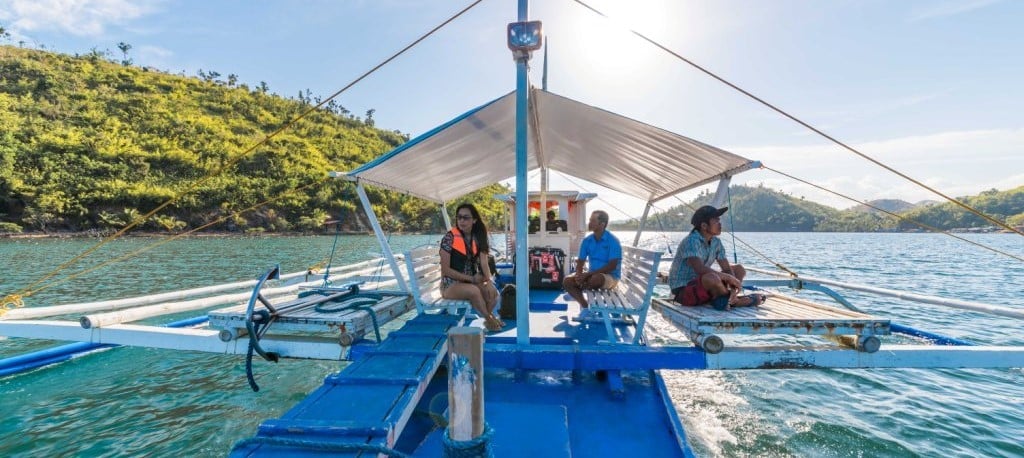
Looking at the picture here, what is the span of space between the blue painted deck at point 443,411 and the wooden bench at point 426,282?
0.29 metres

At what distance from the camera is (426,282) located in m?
5.89

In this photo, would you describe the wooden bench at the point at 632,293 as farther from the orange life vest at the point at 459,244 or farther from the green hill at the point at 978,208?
the green hill at the point at 978,208

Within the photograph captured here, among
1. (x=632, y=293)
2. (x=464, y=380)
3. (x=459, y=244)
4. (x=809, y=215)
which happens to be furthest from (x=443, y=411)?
(x=809, y=215)

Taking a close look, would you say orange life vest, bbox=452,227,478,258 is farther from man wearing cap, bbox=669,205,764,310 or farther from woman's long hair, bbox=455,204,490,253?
man wearing cap, bbox=669,205,764,310

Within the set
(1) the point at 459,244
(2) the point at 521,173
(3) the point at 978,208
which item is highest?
(3) the point at 978,208

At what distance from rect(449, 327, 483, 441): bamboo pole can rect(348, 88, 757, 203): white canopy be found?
2.98m

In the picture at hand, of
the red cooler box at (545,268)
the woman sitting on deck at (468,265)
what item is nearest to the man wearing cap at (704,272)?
the woman sitting on deck at (468,265)

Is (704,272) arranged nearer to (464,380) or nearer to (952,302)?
(464,380)

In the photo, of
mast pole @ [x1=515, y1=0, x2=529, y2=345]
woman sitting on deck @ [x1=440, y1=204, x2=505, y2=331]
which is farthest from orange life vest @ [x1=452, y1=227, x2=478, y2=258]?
mast pole @ [x1=515, y1=0, x2=529, y2=345]

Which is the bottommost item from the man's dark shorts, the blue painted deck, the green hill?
the blue painted deck

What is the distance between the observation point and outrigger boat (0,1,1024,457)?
7.73ft

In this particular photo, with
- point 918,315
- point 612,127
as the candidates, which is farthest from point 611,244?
point 918,315

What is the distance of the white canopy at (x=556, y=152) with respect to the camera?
14.8 feet

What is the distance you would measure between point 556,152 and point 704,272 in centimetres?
384
